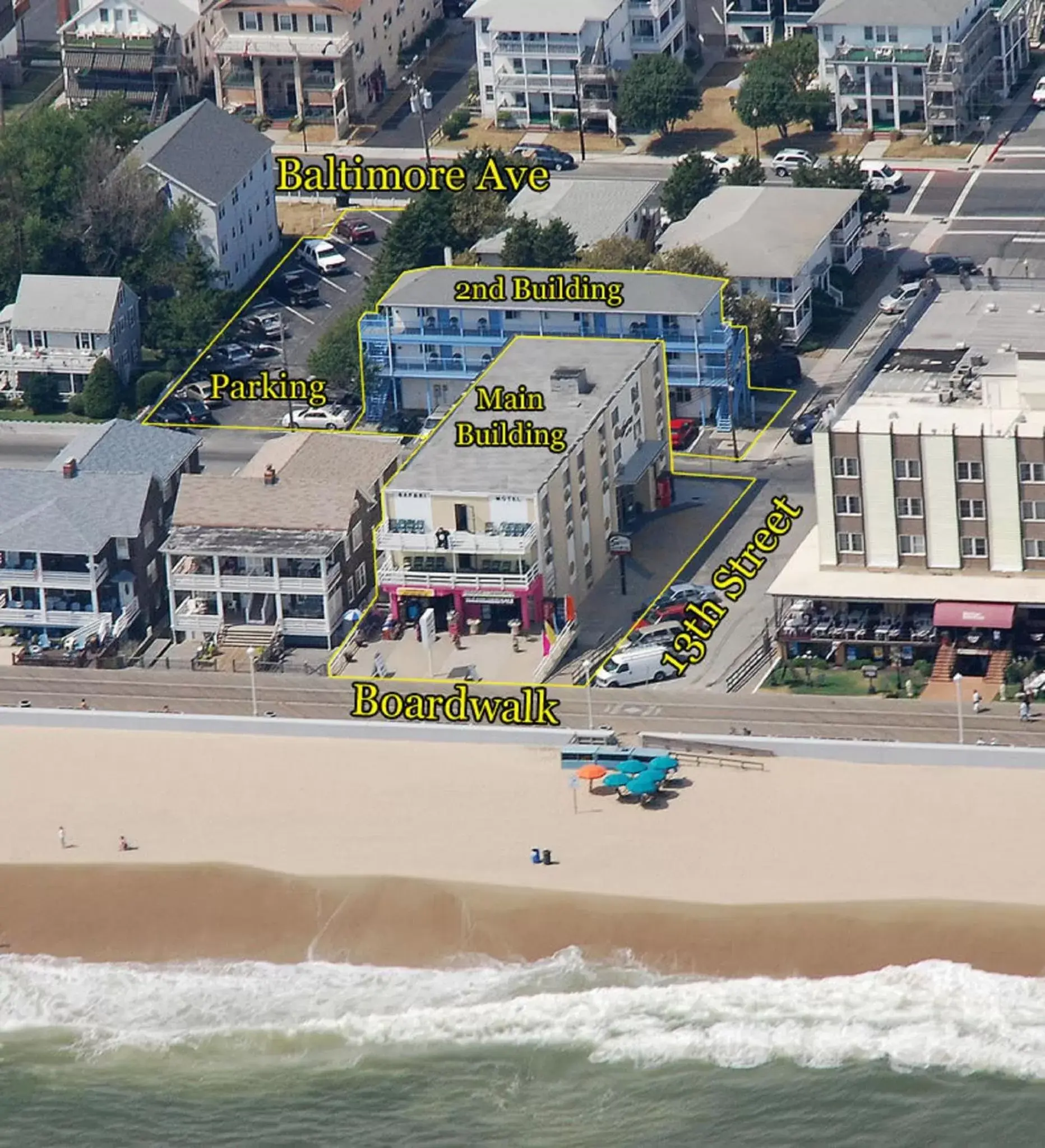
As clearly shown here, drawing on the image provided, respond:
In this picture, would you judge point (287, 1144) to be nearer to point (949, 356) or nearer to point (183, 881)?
point (183, 881)

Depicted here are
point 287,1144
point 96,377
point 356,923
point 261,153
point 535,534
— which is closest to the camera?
point 287,1144

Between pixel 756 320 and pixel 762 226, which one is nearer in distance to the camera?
pixel 756 320

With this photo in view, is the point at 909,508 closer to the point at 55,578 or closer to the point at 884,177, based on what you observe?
the point at 55,578

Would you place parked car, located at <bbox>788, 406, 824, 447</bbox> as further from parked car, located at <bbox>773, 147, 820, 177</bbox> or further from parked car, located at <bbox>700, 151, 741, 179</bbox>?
parked car, located at <bbox>773, 147, 820, 177</bbox>

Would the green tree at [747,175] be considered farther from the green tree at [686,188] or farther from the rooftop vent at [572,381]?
the rooftop vent at [572,381]

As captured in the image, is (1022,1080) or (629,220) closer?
(1022,1080)

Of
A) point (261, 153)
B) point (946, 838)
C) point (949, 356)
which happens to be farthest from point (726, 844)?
point (261, 153)

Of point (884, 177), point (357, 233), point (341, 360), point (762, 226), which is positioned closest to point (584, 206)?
point (762, 226)
